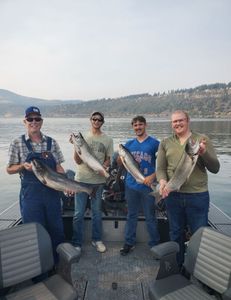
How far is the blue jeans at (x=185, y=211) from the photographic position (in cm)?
392

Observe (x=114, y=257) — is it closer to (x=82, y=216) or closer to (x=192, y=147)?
(x=82, y=216)

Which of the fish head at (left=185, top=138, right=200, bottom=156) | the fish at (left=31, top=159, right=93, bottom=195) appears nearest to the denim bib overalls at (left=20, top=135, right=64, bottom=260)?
the fish at (left=31, top=159, right=93, bottom=195)

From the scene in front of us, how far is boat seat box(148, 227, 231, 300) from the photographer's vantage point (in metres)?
3.18

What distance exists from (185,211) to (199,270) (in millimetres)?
820

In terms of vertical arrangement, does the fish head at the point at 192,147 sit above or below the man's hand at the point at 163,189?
above

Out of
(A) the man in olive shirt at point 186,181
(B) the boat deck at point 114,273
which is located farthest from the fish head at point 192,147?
(B) the boat deck at point 114,273

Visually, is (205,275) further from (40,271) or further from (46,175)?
(46,175)

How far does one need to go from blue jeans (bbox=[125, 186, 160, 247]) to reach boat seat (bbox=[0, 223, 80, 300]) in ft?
5.50

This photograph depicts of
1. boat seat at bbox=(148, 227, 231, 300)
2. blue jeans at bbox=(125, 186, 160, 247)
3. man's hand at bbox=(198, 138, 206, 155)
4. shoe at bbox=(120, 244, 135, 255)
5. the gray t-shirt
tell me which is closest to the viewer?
boat seat at bbox=(148, 227, 231, 300)

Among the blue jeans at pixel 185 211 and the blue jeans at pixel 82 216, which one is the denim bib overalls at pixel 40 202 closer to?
the blue jeans at pixel 82 216

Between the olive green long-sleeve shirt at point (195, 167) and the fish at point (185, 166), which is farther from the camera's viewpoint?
the olive green long-sleeve shirt at point (195, 167)

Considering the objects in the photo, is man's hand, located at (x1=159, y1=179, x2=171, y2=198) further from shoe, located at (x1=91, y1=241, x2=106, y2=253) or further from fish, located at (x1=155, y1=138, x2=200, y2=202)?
shoe, located at (x1=91, y1=241, x2=106, y2=253)

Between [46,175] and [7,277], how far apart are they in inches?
49.7

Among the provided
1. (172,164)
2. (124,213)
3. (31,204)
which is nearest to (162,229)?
(124,213)
